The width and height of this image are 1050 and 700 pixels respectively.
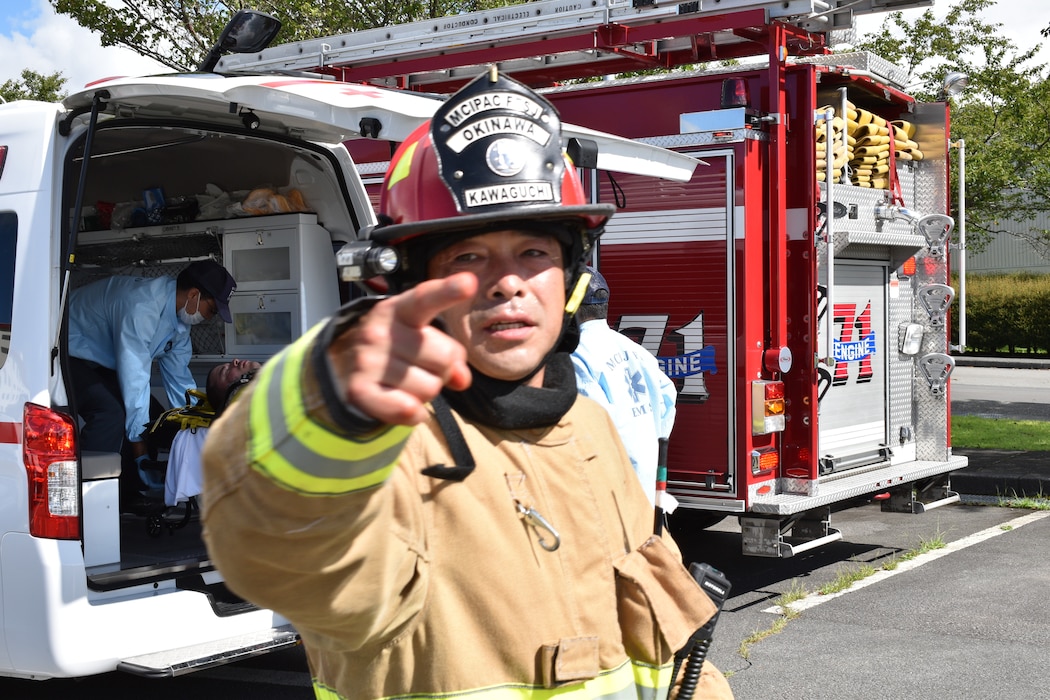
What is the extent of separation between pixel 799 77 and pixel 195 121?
10.8ft

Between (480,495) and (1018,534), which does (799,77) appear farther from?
(480,495)

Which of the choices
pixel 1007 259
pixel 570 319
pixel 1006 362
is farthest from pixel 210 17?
pixel 1007 259

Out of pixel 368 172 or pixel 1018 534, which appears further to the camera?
pixel 1018 534

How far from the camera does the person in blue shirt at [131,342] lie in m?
5.72

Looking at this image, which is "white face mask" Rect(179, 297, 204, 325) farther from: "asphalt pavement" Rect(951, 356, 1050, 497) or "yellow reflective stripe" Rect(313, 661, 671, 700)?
"asphalt pavement" Rect(951, 356, 1050, 497)

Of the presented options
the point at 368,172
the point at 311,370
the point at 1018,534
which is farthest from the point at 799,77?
the point at 311,370

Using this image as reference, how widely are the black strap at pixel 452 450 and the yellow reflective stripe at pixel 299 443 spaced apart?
357mm

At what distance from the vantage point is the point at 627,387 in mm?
4539

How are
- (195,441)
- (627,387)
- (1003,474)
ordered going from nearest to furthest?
(627,387) < (195,441) < (1003,474)

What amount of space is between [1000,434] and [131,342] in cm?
1003

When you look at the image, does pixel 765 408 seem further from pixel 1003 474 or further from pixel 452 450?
pixel 452 450

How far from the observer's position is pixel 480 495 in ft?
4.95

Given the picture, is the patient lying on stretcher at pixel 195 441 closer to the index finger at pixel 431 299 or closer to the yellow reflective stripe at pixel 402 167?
the yellow reflective stripe at pixel 402 167

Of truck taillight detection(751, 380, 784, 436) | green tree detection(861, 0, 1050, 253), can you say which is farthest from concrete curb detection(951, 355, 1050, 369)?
truck taillight detection(751, 380, 784, 436)
